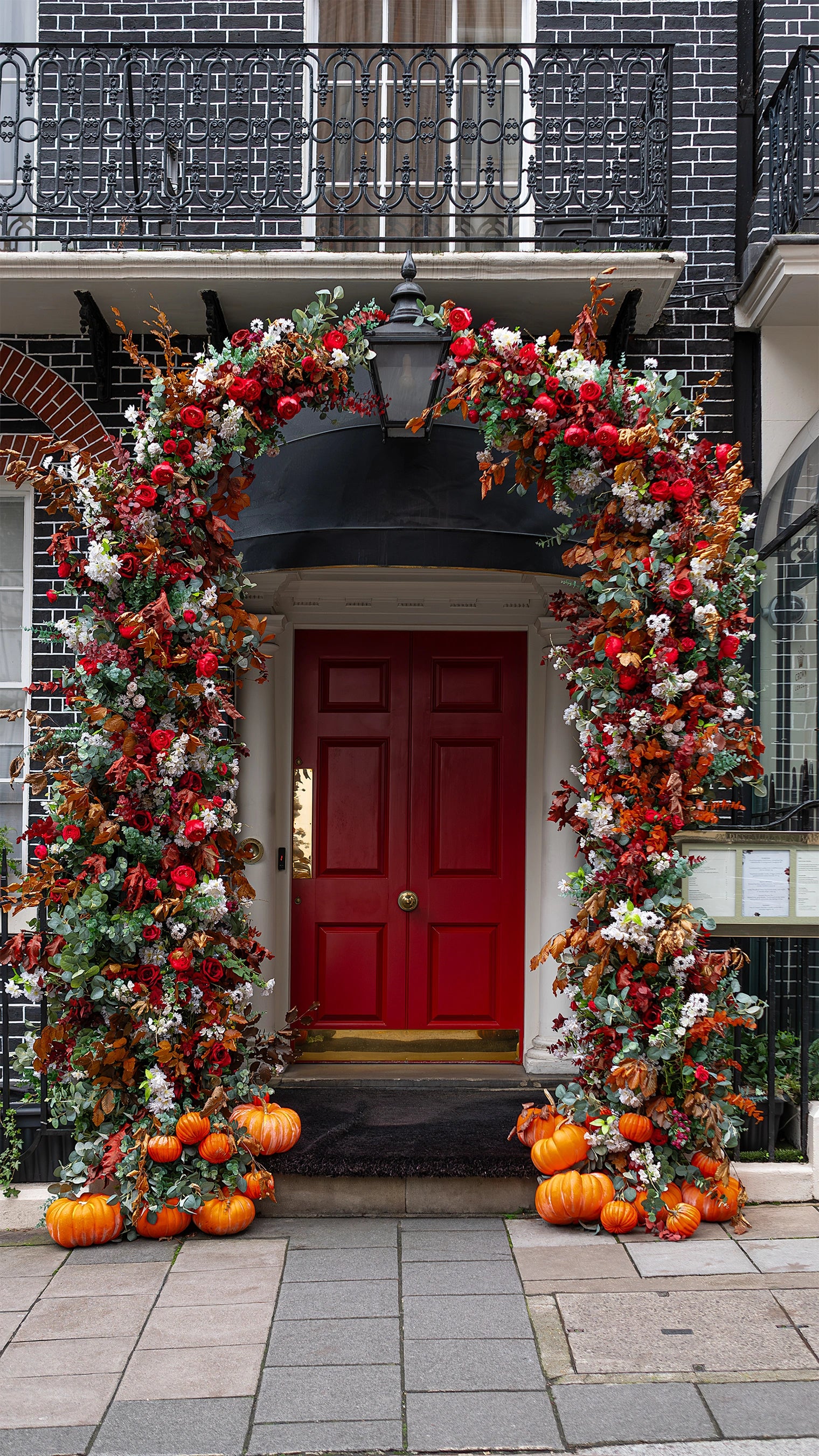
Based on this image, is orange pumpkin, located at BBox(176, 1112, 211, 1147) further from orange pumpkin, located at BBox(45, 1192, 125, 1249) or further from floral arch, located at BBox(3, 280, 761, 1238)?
orange pumpkin, located at BBox(45, 1192, 125, 1249)

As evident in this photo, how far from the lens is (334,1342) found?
381cm

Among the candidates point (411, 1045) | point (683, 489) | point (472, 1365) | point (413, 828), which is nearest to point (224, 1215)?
point (472, 1365)

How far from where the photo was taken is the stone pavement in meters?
3.30

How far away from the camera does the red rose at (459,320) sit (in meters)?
4.64

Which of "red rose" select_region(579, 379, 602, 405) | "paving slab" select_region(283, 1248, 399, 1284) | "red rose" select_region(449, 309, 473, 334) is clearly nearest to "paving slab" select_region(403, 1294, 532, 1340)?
"paving slab" select_region(283, 1248, 399, 1284)

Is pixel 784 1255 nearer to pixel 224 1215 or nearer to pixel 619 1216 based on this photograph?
pixel 619 1216

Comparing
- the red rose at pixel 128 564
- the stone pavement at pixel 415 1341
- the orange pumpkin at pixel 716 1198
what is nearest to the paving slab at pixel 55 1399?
the stone pavement at pixel 415 1341

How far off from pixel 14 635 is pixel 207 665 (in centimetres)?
255

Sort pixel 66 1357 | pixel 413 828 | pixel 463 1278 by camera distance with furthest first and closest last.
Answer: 1. pixel 413 828
2. pixel 463 1278
3. pixel 66 1357

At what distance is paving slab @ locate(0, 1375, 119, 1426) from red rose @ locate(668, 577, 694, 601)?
10.9ft

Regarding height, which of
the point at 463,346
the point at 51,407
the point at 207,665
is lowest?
the point at 207,665

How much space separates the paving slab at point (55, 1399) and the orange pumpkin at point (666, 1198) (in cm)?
208

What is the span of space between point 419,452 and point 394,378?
0.59 metres

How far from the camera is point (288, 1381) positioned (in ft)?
11.7
